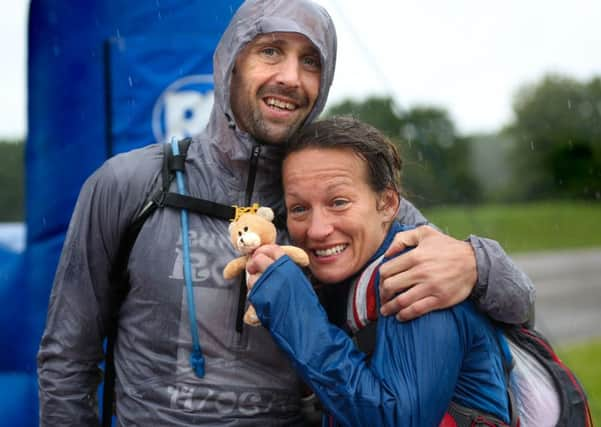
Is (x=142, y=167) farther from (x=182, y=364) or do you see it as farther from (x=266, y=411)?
(x=266, y=411)

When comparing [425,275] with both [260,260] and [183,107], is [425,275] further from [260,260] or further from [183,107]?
[183,107]

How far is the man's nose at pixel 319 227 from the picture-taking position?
76.3 inches

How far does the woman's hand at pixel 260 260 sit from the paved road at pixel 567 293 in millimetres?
6753

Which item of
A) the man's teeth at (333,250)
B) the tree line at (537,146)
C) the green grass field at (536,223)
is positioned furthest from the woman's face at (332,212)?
the tree line at (537,146)

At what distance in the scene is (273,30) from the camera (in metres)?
2.14

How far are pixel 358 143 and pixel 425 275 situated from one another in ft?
1.50

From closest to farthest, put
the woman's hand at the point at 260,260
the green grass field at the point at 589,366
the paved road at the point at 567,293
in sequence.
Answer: the woman's hand at the point at 260,260 → the green grass field at the point at 589,366 → the paved road at the point at 567,293

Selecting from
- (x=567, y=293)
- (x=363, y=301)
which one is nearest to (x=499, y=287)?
(x=363, y=301)

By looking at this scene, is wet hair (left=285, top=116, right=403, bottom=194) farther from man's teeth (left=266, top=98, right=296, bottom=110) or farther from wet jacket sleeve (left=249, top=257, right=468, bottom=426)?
wet jacket sleeve (left=249, top=257, right=468, bottom=426)

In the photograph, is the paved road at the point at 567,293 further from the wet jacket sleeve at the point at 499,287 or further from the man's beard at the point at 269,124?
the man's beard at the point at 269,124

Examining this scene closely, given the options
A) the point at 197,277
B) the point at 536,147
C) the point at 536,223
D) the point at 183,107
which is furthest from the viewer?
the point at 536,147

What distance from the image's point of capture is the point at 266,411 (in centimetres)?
202

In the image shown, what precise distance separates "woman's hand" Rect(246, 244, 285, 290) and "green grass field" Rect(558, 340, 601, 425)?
15.2 ft

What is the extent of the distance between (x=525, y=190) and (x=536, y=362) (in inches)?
1231
